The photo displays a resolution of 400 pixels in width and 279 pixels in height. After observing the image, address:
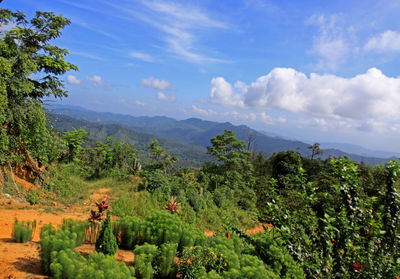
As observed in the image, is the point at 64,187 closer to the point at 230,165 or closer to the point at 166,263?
the point at 166,263

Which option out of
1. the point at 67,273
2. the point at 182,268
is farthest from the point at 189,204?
the point at 67,273

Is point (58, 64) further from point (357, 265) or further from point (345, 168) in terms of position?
point (357, 265)

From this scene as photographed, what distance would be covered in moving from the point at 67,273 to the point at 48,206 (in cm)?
690

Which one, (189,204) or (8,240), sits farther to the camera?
(189,204)

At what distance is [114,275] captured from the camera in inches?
109

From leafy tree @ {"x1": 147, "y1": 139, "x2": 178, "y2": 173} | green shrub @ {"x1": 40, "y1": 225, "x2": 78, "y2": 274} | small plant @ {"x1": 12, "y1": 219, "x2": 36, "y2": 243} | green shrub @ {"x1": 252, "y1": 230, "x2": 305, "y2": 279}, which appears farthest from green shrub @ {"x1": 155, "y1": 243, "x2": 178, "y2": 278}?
leafy tree @ {"x1": 147, "y1": 139, "x2": 178, "y2": 173}

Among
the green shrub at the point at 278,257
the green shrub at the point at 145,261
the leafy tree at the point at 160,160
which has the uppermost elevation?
the green shrub at the point at 278,257

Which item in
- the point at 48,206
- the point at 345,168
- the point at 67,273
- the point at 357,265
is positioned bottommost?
the point at 48,206

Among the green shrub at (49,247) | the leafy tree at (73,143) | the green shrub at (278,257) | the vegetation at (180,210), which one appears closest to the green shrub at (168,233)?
the vegetation at (180,210)

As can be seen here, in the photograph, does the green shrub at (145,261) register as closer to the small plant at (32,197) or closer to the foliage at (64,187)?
the small plant at (32,197)

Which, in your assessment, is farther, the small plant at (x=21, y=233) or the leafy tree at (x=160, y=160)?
the leafy tree at (x=160, y=160)

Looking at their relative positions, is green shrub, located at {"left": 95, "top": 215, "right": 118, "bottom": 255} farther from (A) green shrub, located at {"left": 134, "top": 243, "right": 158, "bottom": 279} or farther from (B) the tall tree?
(B) the tall tree

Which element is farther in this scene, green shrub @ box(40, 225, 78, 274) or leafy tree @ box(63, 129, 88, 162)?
leafy tree @ box(63, 129, 88, 162)

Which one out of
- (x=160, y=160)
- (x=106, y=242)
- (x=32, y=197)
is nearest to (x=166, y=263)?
(x=106, y=242)
